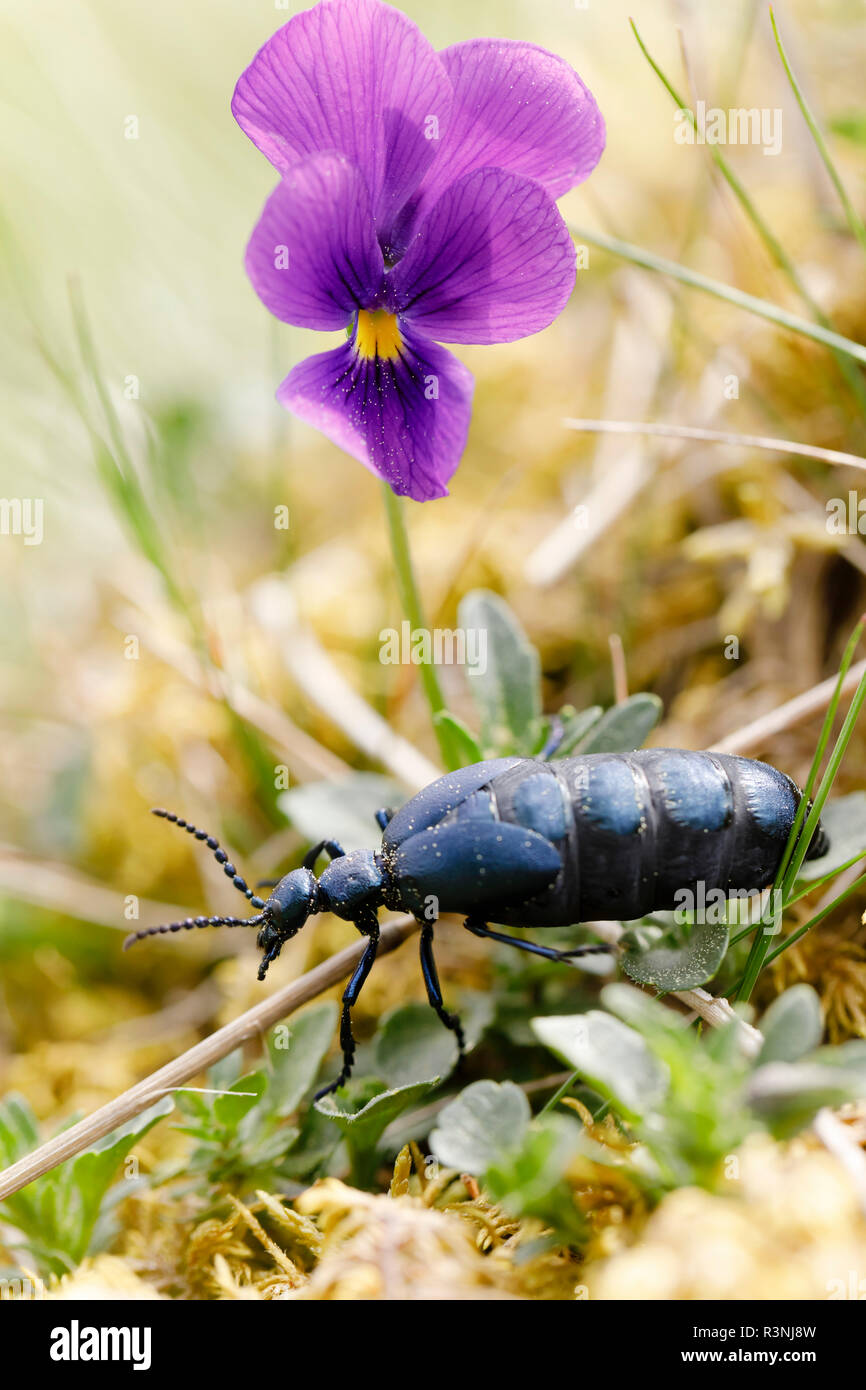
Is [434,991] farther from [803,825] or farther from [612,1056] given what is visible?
[803,825]

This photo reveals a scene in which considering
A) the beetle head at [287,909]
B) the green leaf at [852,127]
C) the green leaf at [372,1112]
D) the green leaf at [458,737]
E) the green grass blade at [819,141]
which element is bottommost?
the green leaf at [372,1112]

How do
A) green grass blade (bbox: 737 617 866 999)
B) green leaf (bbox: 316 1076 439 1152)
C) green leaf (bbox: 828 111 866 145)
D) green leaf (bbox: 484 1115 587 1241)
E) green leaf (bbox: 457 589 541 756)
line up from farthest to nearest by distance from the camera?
green leaf (bbox: 828 111 866 145), green leaf (bbox: 457 589 541 756), green leaf (bbox: 316 1076 439 1152), green grass blade (bbox: 737 617 866 999), green leaf (bbox: 484 1115 587 1241)

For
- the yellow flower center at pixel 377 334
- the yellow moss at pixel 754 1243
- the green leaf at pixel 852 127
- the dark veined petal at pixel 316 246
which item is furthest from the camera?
the green leaf at pixel 852 127

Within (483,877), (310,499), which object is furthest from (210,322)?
(483,877)

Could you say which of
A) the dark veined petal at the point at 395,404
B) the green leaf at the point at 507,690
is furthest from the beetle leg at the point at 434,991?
the dark veined petal at the point at 395,404

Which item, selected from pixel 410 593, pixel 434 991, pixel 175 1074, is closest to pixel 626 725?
pixel 410 593

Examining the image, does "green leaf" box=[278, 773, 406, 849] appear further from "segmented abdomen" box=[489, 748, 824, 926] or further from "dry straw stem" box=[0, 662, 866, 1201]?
"segmented abdomen" box=[489, 748, 824, 926]

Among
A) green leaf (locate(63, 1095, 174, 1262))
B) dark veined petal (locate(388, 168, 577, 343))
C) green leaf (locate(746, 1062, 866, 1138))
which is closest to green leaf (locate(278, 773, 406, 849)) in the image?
green leaf (locate(63, 1095, 174, 1262))

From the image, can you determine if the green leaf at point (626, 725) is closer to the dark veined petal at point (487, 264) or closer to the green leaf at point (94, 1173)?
the dark veined petal at point (487, 264)
